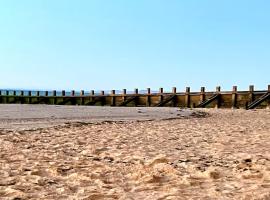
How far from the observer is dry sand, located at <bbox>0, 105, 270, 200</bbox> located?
445cm

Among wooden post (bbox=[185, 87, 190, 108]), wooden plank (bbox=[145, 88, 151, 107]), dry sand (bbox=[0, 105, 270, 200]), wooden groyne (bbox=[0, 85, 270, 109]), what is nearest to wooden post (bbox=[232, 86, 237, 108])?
wooden groyne (bbox=[0, 85, 270, 109])

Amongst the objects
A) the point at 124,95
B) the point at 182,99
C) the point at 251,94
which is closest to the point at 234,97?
the point at 251,94

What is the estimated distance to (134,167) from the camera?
576 centimetres

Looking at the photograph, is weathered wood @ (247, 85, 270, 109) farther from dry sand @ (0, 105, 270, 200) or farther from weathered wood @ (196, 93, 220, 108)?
dry sand @ (0, 105, 270, 200)

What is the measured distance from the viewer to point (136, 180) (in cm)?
510

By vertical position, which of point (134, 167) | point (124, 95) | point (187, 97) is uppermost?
point (124, 95)

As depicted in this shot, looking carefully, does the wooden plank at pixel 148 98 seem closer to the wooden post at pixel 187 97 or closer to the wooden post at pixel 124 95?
the wooden post at pixel 124 95

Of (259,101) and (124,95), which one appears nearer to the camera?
(259,101)

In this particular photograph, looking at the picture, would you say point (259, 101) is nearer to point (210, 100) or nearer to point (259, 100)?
point (259, 100)

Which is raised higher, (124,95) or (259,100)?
(124,95)

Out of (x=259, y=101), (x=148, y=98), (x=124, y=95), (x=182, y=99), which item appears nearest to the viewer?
(x=259, y=101)

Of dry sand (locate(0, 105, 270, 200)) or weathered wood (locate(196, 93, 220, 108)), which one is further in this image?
weathered wood (locate(196, 93, 220, 108))

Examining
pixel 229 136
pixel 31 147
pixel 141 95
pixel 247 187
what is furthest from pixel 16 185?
pixel 141 95

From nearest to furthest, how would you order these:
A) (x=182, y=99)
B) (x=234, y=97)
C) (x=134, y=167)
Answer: (x=134, y=167) → (x=234, y=97) → (x=182, y=99)
